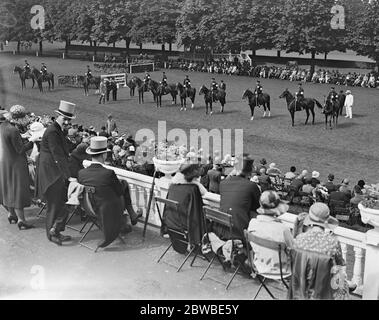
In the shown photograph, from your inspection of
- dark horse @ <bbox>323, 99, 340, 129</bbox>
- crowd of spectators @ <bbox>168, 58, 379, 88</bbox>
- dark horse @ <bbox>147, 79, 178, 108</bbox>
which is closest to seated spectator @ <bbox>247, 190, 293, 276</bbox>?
dark horse @ <bbox>323, 99, 340, 129</bbox>

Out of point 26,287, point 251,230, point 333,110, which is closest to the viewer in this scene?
point 251,230

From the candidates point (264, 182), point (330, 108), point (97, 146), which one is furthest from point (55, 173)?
point (330, 108)

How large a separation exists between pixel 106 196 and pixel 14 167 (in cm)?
179

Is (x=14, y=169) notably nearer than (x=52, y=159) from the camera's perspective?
No

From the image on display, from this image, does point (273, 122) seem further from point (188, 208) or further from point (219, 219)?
point (219, 219)

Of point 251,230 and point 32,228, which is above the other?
point 251,230

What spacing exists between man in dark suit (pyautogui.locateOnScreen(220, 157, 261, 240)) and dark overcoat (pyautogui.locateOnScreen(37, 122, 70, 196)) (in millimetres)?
2168

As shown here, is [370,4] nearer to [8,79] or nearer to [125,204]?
[8,79]

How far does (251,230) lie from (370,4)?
3819cm

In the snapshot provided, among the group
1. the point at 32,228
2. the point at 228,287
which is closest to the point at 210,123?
the point at 32,228

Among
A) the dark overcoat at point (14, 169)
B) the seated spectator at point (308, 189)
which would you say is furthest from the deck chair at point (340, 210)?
the dark overcoat at point (14, 169)

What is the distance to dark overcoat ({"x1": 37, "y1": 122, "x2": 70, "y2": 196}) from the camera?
24.4 feet

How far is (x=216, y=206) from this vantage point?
7.36m
